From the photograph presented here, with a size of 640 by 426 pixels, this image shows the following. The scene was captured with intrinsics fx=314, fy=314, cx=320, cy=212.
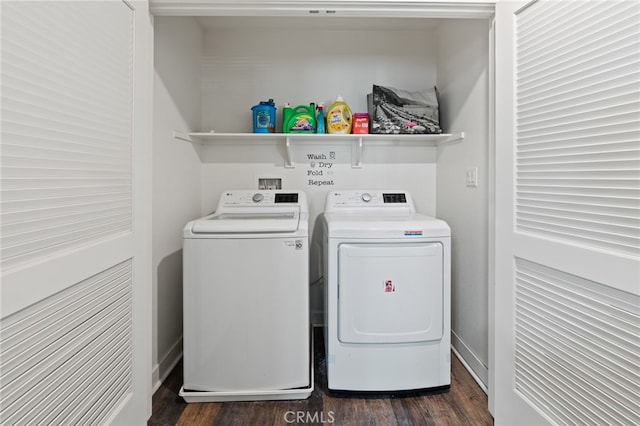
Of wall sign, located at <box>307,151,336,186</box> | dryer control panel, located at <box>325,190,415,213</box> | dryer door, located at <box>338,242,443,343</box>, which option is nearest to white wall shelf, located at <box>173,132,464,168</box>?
wall sign, located at <box>307,151,336,186</box>

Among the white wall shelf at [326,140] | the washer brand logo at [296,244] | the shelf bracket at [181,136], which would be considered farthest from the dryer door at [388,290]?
the shelf bracket at [181,136]

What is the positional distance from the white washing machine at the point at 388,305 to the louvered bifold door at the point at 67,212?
36.5 inches

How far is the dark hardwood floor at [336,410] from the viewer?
149 cm

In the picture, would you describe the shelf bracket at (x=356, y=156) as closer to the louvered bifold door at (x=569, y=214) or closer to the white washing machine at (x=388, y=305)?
the white washing machine at (x=388, y=305)

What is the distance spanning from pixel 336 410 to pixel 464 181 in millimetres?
1478

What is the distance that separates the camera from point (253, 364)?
1.59m

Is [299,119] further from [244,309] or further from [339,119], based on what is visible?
[244,309]

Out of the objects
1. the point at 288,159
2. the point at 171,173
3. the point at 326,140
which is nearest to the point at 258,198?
the point at 288,159

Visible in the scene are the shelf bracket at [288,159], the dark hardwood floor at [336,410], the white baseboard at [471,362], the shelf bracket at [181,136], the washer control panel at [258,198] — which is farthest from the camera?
the shelf bracket at [288,159]

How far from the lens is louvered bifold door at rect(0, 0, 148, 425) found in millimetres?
735

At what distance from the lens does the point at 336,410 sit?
1565 mm

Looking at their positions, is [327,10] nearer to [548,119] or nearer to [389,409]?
[548,119]

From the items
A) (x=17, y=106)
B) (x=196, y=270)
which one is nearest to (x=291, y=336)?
(x=196, y=270)

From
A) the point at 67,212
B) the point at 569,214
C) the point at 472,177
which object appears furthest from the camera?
the point at 472,177
